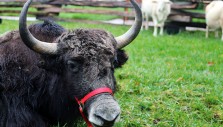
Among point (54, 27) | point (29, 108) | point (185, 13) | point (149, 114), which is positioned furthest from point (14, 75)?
point (185, 13)

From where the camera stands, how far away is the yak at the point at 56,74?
3.28m

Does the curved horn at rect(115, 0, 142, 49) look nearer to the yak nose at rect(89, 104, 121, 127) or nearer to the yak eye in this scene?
the yak eye

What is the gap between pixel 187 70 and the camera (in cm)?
684

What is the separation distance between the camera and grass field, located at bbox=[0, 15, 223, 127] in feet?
14.7

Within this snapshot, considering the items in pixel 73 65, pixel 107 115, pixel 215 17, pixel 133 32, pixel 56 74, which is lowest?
pixel 215 17

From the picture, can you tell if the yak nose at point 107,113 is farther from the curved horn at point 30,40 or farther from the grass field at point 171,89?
the grass field at point 171,89

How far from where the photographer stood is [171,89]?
553cm

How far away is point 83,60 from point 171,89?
2.54 meters

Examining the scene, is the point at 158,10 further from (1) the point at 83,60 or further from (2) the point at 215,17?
(1) the point at 83,60

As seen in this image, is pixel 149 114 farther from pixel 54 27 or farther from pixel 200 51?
pixel 200 51

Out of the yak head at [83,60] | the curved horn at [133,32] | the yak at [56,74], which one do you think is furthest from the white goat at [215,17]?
the yak head at [83,60]

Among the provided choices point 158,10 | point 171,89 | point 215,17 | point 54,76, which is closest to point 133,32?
point 54,76

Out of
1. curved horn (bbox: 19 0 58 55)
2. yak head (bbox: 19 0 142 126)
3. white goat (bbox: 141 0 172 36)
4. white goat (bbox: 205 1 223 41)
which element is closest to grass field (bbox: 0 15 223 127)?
yak head (bbox: 19 0 142 126)

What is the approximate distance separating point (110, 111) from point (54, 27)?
1549 millimetres
